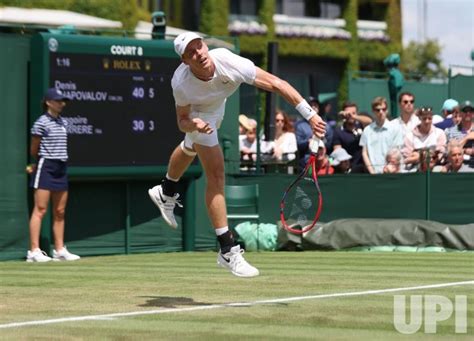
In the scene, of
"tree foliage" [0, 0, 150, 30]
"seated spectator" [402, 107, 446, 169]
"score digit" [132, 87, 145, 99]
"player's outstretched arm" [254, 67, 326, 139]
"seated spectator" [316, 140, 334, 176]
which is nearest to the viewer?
"player's outstretched arm" [254, 67, 326, 139]

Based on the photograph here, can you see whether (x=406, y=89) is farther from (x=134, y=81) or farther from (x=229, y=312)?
(x=229, y=312)

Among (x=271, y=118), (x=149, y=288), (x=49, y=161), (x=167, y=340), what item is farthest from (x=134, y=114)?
(x=167, y=340)

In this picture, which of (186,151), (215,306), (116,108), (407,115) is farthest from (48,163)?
(215,306)

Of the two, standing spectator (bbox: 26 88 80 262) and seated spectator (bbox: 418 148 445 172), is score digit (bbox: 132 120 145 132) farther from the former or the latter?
seated spectator (bbox: 418 148 445 172)

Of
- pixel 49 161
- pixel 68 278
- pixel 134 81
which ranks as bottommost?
pixel 68 278

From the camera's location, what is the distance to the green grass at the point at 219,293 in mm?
8312

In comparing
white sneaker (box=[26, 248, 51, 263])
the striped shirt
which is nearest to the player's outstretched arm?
the striped shirt

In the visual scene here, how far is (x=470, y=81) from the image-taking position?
21.9 m

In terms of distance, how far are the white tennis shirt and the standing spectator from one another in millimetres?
5749

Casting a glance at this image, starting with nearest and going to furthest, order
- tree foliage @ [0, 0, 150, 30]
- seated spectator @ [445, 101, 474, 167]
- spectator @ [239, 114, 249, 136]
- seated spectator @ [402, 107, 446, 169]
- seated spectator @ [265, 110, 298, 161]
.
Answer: seated spectator @ [445, 101, 474, 167] → seated spectator @ [402, 107, 446, 169] → seated spectator @ [265, 110, 298, 161] → spectator @ [239, 114, 249, 136] → tree foliage @ [0, 0, 150, 30]

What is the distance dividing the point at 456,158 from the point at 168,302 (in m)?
8.71

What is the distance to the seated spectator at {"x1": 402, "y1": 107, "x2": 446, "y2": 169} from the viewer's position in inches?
715

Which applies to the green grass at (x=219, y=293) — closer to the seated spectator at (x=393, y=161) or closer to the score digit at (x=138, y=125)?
the score digit at (x=138, y=125)

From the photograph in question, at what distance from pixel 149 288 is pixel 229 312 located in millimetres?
2403
